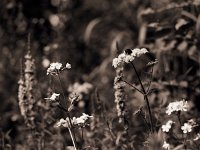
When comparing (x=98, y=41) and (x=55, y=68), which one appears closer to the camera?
(x=55, y=68)

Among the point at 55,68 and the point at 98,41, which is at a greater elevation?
the point at 98,41

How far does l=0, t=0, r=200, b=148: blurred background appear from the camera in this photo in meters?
4.50

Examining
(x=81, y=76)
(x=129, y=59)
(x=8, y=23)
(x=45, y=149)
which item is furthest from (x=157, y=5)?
(x=129, y=59)

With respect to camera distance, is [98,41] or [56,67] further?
[98,41]

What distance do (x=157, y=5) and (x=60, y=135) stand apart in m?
2.22

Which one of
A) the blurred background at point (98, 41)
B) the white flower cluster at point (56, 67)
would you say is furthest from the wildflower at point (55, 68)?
the blurred background at point (98, 41)

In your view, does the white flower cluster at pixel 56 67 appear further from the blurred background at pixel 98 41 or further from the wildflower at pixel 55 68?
the blurred background at pixel 98 41

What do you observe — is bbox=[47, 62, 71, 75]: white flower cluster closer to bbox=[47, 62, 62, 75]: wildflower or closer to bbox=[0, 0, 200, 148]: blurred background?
bbox=[47, 62, 62, 75]: wildflower

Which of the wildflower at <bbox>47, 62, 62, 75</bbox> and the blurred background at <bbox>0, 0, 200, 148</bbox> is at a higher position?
the blurred background at <bbox>0, 0, 200, 148</bbox>

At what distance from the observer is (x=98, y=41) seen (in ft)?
23.0

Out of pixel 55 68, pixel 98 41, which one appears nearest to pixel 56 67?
pixel 55 68

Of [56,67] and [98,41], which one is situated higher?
[98,41]

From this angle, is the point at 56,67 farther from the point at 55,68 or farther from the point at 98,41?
the point at 98,41

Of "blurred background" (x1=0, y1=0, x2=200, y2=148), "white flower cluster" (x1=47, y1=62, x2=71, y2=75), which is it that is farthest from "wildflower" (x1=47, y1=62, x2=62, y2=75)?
"blurred background" (x1=0, y1=0, x2=200, y2=148)
